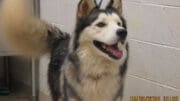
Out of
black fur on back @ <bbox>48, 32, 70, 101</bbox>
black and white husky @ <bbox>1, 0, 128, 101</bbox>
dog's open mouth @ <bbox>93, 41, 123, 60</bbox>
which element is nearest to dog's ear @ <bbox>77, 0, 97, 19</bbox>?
black and white husky @ <bbox>1, 0, 128, 101</bbox>

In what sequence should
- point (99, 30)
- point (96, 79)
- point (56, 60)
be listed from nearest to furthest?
point (99, 30) → point (96, 79) → point (56, 60)

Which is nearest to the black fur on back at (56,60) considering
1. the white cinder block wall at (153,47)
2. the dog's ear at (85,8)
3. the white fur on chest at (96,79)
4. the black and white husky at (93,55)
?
the black and white husky at (93,55)

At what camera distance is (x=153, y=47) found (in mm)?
2664

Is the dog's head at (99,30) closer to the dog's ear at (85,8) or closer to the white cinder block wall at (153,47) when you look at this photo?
the dog's ear at (85,8)

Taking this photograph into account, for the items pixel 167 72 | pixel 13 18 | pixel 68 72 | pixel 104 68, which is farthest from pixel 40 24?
pixel 167 72

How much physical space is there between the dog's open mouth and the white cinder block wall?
20.7 inches

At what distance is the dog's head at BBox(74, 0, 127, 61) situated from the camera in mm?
2072

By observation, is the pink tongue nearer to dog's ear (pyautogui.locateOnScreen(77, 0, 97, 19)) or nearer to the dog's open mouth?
the dog's open mouth

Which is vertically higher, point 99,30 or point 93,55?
point 99,30

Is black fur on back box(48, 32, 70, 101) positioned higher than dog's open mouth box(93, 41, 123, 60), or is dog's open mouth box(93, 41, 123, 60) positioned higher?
dog's open mouth box(93, 41, 123, 60)

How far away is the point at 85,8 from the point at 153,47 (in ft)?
2.22

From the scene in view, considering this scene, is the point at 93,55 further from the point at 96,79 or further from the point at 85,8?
the point at 85,8

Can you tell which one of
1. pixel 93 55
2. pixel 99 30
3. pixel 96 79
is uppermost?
pixel 99 30

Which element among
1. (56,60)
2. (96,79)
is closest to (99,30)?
(96,79)
